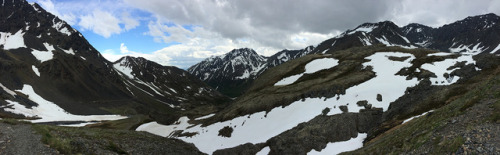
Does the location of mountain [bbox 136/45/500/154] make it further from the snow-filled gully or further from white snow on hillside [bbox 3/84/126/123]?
white snow on hillside [bbox 3/84/126/123]

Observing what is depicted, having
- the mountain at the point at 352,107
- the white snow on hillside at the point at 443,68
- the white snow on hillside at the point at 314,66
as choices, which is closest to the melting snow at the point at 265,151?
the mountain at the point at 352,107

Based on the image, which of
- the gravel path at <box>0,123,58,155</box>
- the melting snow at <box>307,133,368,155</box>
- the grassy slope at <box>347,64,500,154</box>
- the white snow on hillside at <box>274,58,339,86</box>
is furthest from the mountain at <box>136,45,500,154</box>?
the gravel path at <box>0,123,58,155</box>

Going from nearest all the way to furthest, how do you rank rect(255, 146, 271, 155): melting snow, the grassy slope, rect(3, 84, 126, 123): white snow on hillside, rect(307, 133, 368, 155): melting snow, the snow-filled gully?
the grassy slope, rect(307, 133, 368, 155): melting snow, rect(255, 146, 271, 155): melting snow, the snow-filled gully, rect(3, 84, 126, 123): white snow on hillside

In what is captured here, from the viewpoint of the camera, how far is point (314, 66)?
8925 centimetres

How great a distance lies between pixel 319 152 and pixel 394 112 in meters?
13.0

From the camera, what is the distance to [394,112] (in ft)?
135

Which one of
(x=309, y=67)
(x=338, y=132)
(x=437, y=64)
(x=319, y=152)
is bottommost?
(x=319, y=152)

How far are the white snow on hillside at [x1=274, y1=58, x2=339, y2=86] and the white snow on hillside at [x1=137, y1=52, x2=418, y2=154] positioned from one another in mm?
19358

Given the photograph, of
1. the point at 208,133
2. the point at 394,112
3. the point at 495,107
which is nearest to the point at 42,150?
the point at 495,107

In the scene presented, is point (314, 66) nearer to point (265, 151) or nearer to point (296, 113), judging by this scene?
point (296, 113)

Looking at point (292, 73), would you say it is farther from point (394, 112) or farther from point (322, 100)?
point (394, 112)

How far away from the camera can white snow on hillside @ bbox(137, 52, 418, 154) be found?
48.6 meters

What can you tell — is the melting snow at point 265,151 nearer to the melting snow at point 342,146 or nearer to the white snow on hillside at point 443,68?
the melting snow at point 342,146

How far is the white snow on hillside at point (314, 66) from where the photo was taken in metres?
84.0
